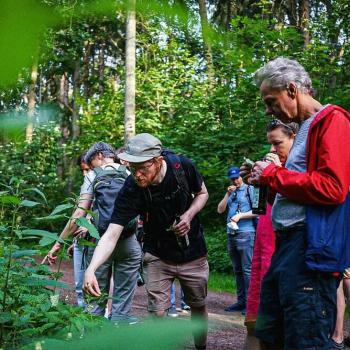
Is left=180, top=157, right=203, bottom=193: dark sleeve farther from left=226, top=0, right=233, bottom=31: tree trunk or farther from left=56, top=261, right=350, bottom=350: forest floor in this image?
left=226, top=0, right=233, bottom=31: tree trunk

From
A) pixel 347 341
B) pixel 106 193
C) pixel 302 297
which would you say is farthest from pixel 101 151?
pixel 302 297

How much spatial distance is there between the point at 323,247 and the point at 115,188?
3120 mm

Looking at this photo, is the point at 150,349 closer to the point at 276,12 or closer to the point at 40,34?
the point at 40,34

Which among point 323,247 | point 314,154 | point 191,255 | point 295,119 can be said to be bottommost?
point 191,255

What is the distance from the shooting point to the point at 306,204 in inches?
94.5

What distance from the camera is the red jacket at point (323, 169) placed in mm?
2313

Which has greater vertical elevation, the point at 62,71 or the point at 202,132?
the point at 202,132

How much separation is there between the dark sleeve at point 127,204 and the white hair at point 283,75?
5.62 ft

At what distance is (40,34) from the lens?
628 mm

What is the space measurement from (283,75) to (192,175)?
1.82 meters

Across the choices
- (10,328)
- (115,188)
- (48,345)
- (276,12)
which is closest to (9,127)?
(48,345)

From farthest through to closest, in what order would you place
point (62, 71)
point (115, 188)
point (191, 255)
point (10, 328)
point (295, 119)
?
point (115, 188) → point (191, 255) → point (295, 119) → point (10, 328) → point (62, 71)

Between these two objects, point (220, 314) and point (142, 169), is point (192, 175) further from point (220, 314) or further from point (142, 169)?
point (220, 314)

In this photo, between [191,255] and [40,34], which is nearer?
[40,34]
